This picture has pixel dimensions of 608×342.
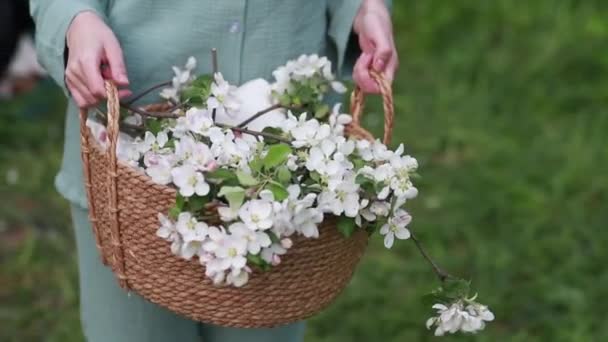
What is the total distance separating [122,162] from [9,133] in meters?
2.30

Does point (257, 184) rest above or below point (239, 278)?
above

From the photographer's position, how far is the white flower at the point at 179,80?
1.78 m

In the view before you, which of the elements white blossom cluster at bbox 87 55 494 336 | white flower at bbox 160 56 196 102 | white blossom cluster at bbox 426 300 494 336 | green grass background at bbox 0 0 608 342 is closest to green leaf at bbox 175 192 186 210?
white blossom cluster at bbox 87 55 494 336

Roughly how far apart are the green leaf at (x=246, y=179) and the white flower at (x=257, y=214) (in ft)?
0.11

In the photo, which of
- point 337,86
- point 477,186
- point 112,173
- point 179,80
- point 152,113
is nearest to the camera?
point 112,173

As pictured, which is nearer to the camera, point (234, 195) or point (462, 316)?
point (234, 195)

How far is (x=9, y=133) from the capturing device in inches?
149

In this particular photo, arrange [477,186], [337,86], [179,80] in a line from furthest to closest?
[477,186] → [337,86] → [179,80]

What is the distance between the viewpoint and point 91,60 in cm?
162

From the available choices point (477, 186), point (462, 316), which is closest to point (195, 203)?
point (462, 316)

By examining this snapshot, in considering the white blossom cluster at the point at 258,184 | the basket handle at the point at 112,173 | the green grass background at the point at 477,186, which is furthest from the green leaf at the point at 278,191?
the green grass background at the point at 477,186

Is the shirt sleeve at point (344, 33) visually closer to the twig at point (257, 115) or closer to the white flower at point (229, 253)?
the twig at point (257, 115)

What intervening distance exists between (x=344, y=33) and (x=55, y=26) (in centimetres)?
48

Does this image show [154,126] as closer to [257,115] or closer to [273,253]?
[257,115]
